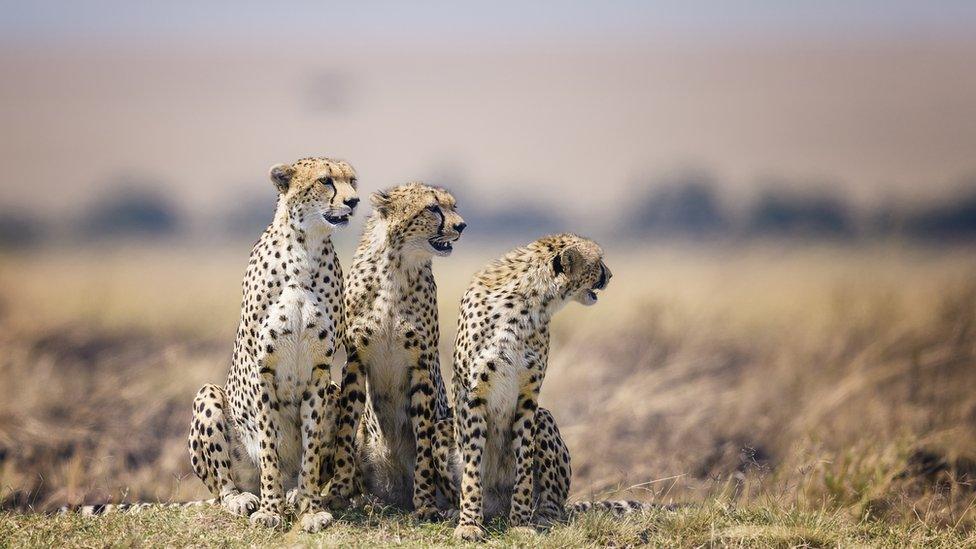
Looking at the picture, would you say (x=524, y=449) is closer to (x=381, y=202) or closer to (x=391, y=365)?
(x=391, y=365)

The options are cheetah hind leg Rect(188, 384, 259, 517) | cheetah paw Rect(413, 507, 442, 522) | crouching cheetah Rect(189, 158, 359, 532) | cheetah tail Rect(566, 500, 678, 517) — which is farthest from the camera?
cheetah tail Rect(566, 500, 678, 517)

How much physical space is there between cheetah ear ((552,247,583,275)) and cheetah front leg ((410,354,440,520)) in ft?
2.36

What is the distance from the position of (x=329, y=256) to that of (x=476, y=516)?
1305mm

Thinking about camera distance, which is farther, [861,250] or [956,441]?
[861,250]

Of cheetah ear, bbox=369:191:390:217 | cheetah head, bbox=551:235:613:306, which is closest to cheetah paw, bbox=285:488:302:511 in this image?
cheetah ear, bbox=369:191:390:217

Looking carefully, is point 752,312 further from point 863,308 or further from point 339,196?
point 339,196

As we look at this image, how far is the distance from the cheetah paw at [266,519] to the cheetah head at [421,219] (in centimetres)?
132

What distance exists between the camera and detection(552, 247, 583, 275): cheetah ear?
582 centimetres

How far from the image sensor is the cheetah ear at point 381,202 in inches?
232

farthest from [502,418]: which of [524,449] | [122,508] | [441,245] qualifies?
[122,508]

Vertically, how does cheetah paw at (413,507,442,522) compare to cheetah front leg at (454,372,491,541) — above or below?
below

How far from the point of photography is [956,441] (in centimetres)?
953

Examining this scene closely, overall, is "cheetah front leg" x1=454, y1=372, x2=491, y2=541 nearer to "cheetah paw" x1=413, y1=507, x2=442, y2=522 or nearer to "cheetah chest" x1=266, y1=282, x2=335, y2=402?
"cheetah paw" x1=413, y1=507, x2=442, y2=522

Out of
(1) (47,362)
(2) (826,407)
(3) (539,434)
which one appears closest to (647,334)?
(2) (826,407)
